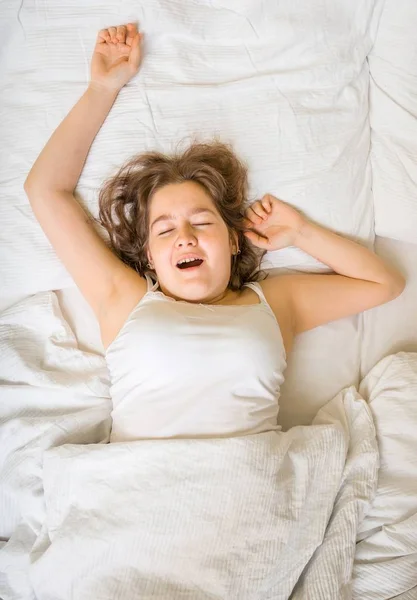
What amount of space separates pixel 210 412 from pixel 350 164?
859 mm

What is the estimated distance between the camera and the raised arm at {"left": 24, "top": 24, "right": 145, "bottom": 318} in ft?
5.15

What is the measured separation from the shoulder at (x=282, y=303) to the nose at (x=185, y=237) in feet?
0.92

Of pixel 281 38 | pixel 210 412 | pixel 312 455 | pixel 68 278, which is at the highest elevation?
pixel 281 38

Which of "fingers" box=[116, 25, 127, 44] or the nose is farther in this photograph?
"fingers" box=[116, 25, 127, 44]

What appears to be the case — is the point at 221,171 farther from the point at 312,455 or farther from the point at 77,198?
the point at 312,455

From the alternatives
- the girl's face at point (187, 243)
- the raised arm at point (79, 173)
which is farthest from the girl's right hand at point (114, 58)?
the girl's face at point (187, 243)

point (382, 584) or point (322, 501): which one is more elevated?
point (322, 501)

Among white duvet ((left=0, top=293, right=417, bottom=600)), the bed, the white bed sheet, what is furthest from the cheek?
the white bed sheet

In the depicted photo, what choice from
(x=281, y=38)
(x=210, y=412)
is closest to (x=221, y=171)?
(x=281, y=38)

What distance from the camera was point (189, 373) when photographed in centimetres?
142

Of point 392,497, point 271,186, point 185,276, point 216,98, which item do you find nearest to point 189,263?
point 185,276

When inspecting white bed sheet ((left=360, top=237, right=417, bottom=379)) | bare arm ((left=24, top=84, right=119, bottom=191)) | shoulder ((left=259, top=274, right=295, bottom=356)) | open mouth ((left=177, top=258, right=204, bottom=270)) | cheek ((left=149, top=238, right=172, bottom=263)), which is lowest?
white bed sheet ((left=360, top=237, right=417, bottom=379))

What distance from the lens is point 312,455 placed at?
56.5 inches

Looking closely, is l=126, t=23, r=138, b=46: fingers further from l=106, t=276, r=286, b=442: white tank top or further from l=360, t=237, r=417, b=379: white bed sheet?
l=360, t=237, r=417, b=379: white bed sheet
